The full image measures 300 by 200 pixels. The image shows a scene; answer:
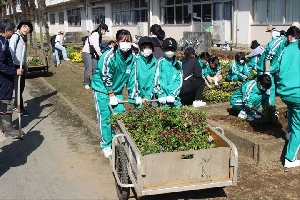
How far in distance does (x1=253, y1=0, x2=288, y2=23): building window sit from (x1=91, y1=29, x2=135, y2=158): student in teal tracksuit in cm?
1302

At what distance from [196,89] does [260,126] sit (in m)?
2.07

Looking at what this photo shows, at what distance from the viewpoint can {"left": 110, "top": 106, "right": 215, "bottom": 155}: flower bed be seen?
445cm

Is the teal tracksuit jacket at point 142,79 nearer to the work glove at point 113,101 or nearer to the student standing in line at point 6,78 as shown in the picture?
the work glove at point 113,101

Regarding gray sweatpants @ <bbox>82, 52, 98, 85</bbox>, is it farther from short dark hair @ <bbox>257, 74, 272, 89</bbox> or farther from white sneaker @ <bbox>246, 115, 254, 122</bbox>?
short dark hair @ <bbox>257, 74, 272, 89</bbox>

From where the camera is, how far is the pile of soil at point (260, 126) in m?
6.60

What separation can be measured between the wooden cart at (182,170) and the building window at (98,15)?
33656 millimetres

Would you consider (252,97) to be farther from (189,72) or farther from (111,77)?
(111,77)

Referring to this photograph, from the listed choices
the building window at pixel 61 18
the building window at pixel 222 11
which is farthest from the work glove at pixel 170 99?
the building window at pixel 61 18

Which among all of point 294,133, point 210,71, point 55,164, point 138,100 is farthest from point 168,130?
point 210,71

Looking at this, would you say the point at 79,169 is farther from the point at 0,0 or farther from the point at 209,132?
the point at 0,0

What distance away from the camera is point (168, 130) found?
4.65m

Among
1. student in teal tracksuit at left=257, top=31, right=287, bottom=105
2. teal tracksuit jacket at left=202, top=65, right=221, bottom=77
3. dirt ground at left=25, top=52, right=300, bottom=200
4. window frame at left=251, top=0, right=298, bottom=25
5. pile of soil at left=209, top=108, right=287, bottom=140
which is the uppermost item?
window frame at left=251, top=0, right=298, bottom=25

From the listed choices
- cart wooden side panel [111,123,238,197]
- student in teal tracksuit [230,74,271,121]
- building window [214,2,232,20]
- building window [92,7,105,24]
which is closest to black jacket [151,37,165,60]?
student in teal tracksuit [230,74,271,121]

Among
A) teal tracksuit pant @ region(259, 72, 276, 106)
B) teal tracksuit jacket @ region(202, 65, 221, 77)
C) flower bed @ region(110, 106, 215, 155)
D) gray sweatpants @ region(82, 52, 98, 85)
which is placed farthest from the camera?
gray sweatpants @ region(82, 52, 98, 85)
